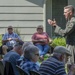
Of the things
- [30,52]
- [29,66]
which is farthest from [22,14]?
[29,66]

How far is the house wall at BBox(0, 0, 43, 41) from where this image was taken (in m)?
18.6

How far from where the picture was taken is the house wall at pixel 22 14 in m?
18.6

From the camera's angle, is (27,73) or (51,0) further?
(51,0)

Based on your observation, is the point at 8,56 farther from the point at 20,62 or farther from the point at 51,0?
the point at 51,0

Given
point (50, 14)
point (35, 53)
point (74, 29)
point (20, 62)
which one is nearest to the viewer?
point (35, 53)

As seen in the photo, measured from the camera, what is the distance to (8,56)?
25.9 ft

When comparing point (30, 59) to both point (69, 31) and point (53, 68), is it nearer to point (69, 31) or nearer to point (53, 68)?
point (53, 68)

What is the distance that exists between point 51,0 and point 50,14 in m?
0.62

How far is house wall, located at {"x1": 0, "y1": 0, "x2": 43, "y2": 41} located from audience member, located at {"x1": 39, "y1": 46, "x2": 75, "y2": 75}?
11.5m

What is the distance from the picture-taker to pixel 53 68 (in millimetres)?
6922

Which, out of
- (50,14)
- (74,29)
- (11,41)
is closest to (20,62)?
(74,29)

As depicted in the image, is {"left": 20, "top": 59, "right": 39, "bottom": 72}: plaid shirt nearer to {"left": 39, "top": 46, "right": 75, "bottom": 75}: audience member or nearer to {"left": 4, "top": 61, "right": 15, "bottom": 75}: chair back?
{"left": 39, "top": 46, "right": 75, "bottom": 75}: audience member

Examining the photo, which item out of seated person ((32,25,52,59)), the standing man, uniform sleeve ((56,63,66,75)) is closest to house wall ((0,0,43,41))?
seated person ((32,25,52,59))

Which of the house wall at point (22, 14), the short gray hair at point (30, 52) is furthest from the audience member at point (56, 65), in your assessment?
the house wall at point (22, 14)
